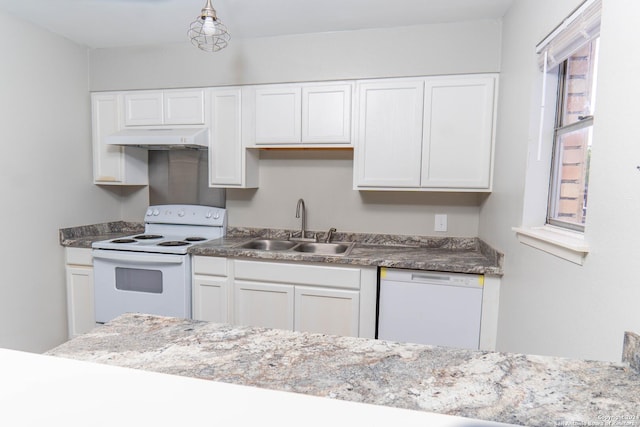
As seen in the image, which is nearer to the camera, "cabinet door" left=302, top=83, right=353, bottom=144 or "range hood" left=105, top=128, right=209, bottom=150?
"cabinet door" left=302, top=83, right=353, bottom=144

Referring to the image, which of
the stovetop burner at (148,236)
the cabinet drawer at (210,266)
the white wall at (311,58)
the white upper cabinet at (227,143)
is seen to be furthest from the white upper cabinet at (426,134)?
the stovetop burner at (148,236)

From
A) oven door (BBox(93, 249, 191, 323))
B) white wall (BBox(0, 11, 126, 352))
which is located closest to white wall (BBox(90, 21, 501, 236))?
white wall (BBox(0, 11, 126, 352))

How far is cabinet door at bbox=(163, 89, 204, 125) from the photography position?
2.65 meters

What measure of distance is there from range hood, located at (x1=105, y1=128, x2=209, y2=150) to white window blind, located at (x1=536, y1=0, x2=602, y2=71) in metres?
2.15

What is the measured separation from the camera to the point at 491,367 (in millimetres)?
741

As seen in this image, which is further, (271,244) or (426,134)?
(271,244)

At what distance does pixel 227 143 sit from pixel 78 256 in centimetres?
143

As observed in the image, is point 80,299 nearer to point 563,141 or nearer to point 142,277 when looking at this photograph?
point 142,277

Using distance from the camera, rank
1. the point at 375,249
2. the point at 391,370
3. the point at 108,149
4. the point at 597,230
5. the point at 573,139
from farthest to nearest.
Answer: the point at 108,149 < the point at 375,249 < the point at 573,139 < the point at 597,230 < the point at 391,370

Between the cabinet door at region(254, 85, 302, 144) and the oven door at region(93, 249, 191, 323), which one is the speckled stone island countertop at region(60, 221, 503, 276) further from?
the cabinet door at region(254, 85, 302, 144)

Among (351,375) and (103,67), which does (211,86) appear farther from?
(351,375)

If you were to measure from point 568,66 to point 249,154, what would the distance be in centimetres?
203

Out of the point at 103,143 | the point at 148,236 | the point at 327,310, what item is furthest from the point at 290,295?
the point at 103,143

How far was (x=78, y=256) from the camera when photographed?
2631mm
